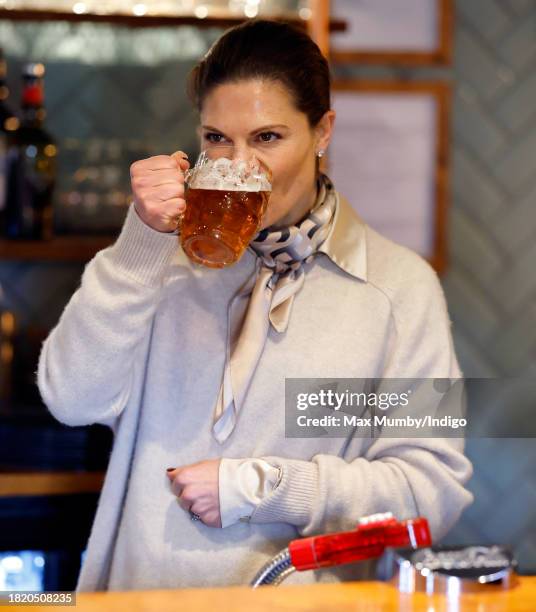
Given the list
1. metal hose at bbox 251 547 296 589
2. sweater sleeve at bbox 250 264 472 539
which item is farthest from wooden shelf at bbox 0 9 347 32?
metal hose at bbox 251 547 296 589

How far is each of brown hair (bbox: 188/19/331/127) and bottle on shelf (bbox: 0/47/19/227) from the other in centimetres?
83

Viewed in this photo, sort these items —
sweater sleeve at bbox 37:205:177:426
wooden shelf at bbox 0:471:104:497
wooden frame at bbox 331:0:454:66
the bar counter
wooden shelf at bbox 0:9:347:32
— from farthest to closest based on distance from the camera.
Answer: wooden frame at bbox 331:0:454:66 → wooden shelf at bbox 0:9:347:32 → wooden shelf at bbox 0:471:104:497 → sweater sleeve at bbox 37:205:177:426 → the bar counter

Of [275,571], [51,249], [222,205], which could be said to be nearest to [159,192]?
[222,205]

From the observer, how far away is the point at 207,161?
3.97 feet

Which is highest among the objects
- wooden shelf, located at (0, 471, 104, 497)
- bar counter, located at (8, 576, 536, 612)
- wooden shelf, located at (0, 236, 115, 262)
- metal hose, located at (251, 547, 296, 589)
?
wooden shelf, located at (0, 236, 115, 262)

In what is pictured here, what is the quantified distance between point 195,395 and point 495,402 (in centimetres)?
152

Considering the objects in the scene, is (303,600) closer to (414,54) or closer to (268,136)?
(268,136)

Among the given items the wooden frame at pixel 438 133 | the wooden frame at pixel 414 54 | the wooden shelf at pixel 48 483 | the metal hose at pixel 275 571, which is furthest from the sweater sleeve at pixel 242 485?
the wooden frame at pixel 414 54

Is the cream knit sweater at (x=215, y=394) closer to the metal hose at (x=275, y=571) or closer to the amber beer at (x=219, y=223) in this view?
the amber beer at (x=219, y=223)

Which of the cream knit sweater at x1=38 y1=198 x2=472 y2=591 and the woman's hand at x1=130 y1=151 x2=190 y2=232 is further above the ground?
the woman's hand at x1=130 y1=151 x2=190 y2=232

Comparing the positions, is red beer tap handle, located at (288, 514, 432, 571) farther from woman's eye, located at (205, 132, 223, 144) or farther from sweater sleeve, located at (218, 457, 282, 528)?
woman's eye, located at (205, 132, 223, 144)

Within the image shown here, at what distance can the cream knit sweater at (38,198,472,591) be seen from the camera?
1312 mm

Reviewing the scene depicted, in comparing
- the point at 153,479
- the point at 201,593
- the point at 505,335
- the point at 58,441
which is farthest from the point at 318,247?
the point at 505,335

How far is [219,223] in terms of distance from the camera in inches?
47.6
